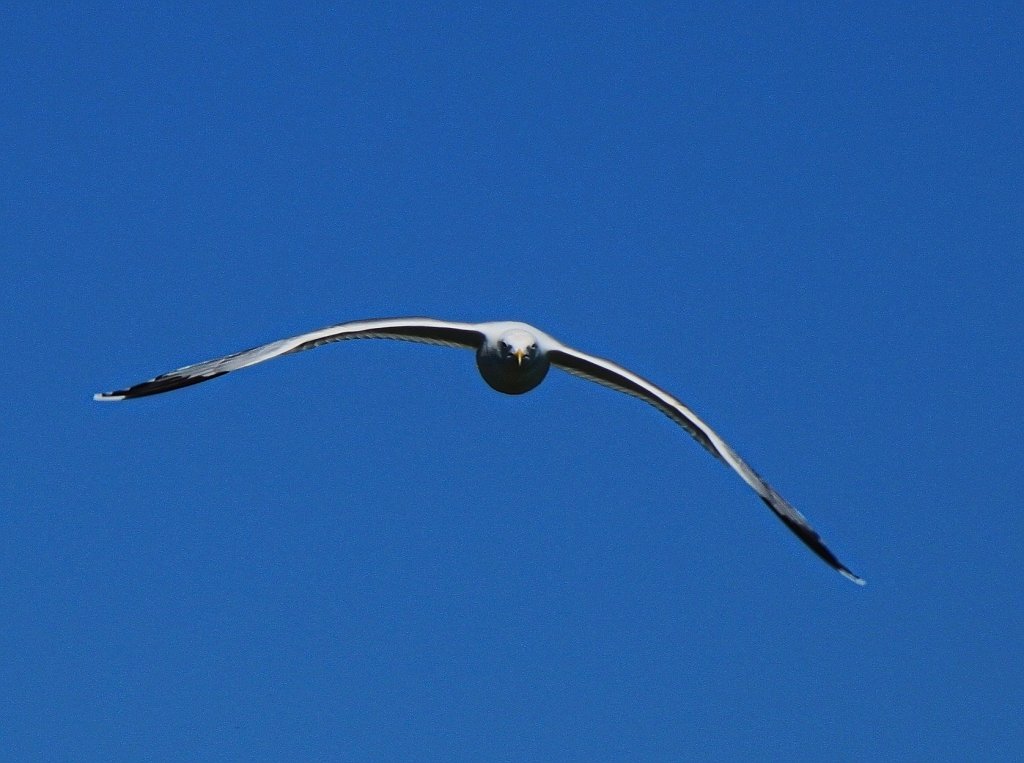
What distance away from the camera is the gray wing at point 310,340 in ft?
80.6

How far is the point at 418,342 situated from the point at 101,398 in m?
4.90

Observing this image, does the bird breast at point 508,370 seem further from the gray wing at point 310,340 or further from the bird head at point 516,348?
the gray wing at point 310,340

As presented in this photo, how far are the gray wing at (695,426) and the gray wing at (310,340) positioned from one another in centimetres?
219

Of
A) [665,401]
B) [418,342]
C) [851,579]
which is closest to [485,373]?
[418,342]

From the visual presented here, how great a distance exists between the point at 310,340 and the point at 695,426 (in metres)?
6.94

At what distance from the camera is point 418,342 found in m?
25.4

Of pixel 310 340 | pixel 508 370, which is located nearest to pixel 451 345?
pixel 508 370

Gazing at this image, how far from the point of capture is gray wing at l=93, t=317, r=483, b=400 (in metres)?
24.6

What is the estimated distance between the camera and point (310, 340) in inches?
967

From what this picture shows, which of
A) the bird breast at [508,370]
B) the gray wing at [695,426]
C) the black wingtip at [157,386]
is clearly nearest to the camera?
the black wingtip at [157,386]

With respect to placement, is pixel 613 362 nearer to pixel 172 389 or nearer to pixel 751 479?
pixel 751 479

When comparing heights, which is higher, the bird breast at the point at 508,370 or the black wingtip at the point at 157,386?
the bird breast at the point at 508,370

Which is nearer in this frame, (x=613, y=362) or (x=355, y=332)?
(x=355, y=332)

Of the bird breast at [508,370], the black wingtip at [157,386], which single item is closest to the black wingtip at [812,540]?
the bird breast at [508,370]
